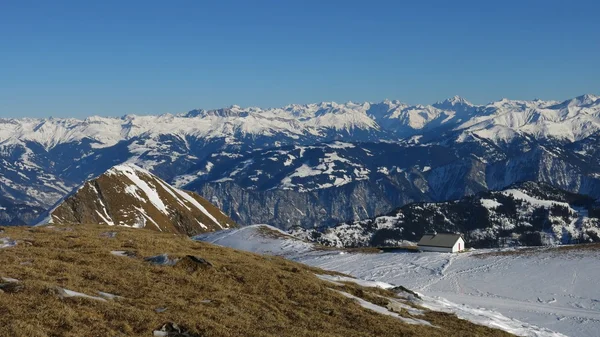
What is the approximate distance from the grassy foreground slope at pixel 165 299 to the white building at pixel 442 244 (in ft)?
294

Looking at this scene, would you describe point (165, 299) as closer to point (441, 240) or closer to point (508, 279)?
point (508, 279)

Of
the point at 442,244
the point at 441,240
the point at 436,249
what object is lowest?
the point at 436,249

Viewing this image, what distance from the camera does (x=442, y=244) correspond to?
5157 inches

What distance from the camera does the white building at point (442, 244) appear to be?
12975 centimetres

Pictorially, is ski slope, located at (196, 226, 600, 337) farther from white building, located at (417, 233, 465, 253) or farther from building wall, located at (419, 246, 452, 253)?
building wall, located at (419, 246, 452, 253)

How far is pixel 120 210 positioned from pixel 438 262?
127 meters

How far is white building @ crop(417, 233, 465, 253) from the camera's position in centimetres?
12975

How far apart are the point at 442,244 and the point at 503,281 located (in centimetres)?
4626

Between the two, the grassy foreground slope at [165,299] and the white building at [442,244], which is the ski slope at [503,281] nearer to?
the white building at [442,244]

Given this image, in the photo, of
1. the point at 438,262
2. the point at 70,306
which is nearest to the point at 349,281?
the point at 70,306

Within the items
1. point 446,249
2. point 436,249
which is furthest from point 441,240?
point 446,249

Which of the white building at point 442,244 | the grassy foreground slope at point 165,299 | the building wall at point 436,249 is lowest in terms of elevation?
the building wall at point 436,249

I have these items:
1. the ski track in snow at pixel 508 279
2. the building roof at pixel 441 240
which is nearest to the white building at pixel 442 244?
the building roof at pixel 441 240

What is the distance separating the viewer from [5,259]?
33531 millimetres
